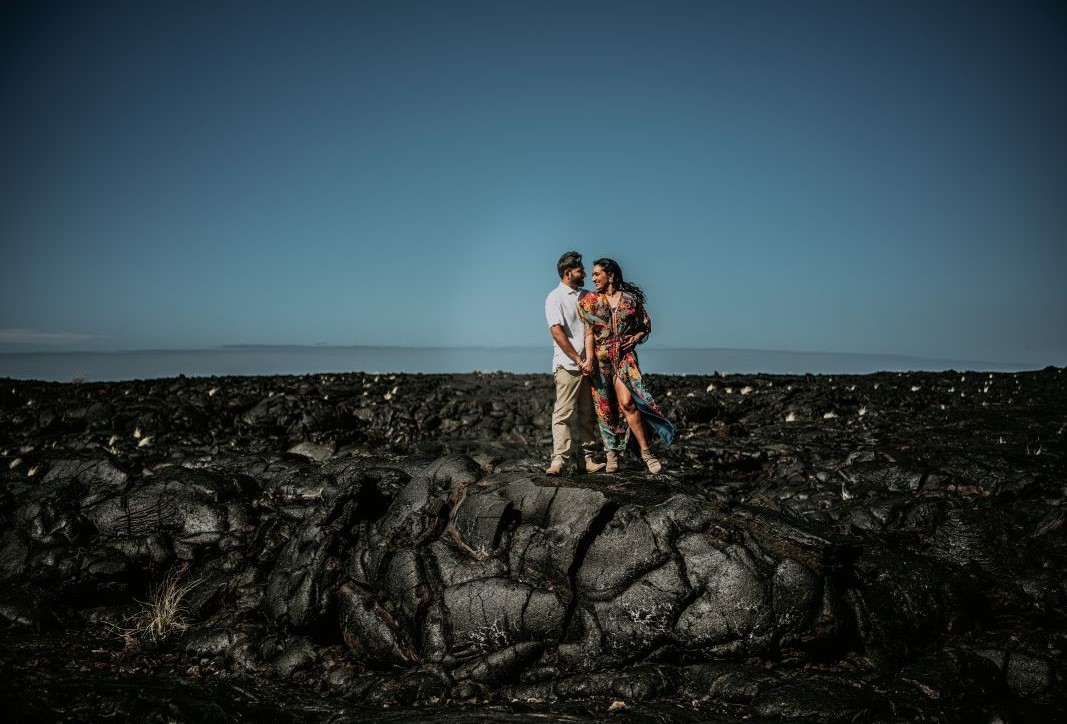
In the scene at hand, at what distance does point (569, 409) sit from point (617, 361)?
1197 millimetres

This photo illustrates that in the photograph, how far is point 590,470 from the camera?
11.5 m

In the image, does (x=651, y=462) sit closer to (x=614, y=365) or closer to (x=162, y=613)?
(x=614, y=365)

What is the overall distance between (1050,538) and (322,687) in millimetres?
12902

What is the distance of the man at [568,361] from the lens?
10.6 meters

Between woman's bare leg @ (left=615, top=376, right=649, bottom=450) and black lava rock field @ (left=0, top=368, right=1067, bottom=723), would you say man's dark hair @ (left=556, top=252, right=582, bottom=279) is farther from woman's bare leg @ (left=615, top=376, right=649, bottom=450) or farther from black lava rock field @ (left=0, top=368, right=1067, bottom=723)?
black lava rock field @ (left=0, top=368, right=1067, bottom=723)

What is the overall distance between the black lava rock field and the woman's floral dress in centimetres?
86

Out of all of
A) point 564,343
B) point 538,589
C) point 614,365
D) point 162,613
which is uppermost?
point 564,343

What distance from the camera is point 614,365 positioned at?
442 inches

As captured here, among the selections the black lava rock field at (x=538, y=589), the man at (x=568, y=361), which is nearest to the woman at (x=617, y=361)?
the man at (x=568, y=361)

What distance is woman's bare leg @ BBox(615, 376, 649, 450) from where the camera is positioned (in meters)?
11.2

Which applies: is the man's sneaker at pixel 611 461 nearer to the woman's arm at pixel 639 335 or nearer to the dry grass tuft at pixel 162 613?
the woman's arm at pixel 639 335

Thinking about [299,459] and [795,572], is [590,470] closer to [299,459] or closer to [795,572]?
[795,572]

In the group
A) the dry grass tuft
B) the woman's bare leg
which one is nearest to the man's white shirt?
the woman's bare leg

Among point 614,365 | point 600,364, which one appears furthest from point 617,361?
point 600,364
